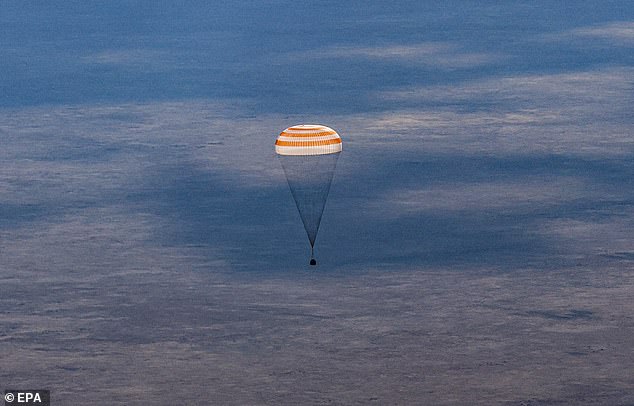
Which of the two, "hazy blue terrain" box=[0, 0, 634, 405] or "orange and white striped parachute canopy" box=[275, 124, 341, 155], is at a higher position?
"orange and white striped parachute canopy" box=[275, 124, 341, 155]

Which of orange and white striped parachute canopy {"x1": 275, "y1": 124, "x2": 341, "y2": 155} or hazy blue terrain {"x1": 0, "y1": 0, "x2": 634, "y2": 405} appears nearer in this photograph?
hazy blue terrain {"x1": 0, "y1": 0, "x2": 634, "y2": 405}

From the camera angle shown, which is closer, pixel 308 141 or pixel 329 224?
pixel 308 141

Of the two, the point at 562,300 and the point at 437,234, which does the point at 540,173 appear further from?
the point at 562,300

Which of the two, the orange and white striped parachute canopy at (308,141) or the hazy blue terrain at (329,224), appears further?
the orange and white striped parachute canopy at (308,141)

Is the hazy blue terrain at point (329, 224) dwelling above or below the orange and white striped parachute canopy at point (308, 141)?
below
